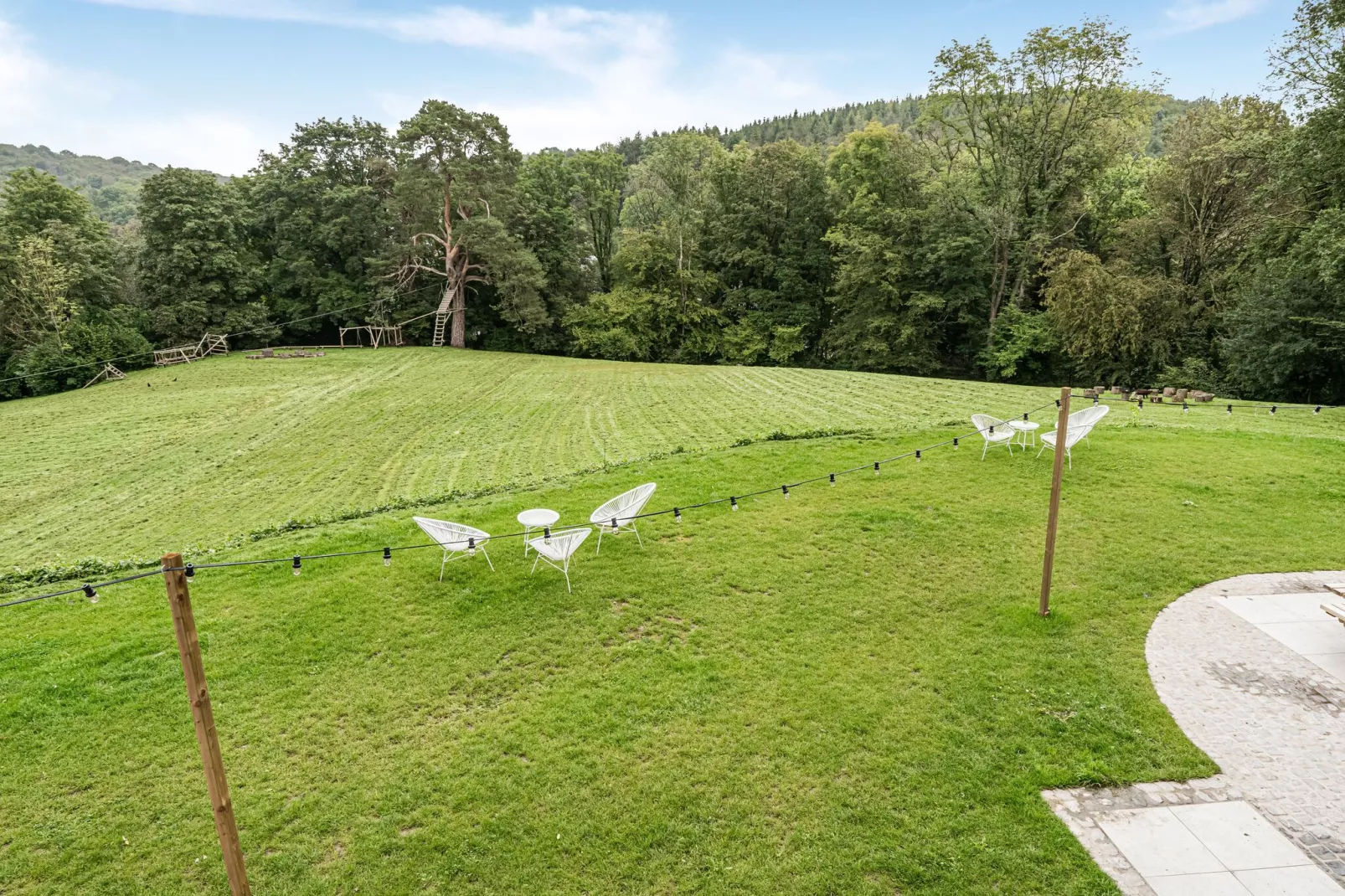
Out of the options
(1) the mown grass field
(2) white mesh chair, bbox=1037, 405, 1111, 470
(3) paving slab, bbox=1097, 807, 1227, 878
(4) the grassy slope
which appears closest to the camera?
(3) paving slab, bbox=1097, 807, 1227, 878

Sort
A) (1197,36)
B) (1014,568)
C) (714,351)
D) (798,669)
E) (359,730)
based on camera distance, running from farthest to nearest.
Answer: (714,351) → (1197,36) → (1014,568) → (798,669) → (359,730)

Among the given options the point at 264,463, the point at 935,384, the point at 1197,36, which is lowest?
the point at 264,463

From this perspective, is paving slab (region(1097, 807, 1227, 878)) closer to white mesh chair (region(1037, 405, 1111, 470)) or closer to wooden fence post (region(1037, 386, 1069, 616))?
wooden fence post (region(1037, 386, 1069, 616))

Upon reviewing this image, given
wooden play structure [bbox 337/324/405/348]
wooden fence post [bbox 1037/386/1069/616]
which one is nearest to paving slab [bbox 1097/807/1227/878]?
wooden fence post [bbox 1037/386/1069/616]

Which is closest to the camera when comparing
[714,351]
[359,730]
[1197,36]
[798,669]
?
[359,730]

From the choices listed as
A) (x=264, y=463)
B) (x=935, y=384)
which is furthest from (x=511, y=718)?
(x=935, y=384)

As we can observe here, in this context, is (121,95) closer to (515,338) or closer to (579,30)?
(579,30)

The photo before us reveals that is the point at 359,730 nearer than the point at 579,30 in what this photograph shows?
Yes
